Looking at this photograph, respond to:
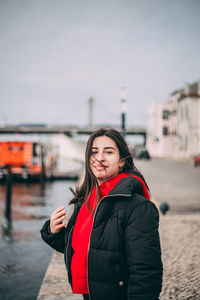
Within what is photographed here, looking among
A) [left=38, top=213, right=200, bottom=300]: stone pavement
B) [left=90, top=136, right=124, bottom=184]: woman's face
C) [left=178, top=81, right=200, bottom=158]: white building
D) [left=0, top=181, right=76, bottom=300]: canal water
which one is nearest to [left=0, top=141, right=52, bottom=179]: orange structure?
[left=0, top=181, right=76, bottom=300]: canal water

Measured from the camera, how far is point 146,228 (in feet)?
5.70

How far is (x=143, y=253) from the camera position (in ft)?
5.62

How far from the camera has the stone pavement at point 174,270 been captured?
3490 mm

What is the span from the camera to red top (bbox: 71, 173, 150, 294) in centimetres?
187

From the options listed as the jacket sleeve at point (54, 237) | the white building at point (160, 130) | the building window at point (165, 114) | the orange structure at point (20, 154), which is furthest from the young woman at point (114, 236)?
the building window at point (165, 114)

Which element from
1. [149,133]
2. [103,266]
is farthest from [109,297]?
[149,133]

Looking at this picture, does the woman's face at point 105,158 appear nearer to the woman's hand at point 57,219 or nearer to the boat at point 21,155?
the woman's hand at point 57,219

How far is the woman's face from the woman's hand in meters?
0.31

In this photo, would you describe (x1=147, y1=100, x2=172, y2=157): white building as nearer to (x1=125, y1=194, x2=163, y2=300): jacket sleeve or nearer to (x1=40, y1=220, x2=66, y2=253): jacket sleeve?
(x1=40, y1=220, x2=66, y2=253): jacket sleeve

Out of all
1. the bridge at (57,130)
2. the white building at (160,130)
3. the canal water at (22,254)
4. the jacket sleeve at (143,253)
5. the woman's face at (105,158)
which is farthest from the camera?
the bridge at (57,130)

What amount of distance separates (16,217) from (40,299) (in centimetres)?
600

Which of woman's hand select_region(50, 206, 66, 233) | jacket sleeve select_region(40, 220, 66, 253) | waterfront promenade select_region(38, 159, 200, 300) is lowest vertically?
waterfront promenade select_region(38, 159, 200, 300)

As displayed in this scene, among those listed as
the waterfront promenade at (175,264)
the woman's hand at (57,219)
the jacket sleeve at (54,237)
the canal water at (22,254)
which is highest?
the woman's hand at (57,219)

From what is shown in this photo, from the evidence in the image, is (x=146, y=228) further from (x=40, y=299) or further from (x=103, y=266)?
(x=40, y=299)
